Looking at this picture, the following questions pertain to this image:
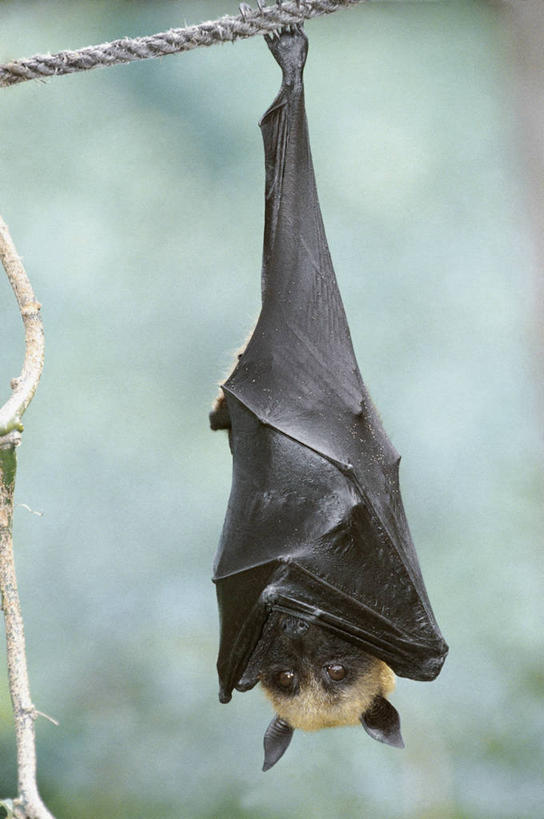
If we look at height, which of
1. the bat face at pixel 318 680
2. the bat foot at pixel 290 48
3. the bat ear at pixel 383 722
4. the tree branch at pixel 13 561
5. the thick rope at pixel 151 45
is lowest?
the bat ear at pixel 383 722

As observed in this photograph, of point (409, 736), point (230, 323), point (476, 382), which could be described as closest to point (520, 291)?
point (476, 382)

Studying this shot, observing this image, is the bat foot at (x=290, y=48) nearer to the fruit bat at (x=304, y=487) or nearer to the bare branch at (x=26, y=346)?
the fruit bat at (x=304, y=487)

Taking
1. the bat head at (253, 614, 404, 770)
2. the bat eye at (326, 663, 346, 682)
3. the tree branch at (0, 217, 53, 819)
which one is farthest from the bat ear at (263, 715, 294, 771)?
the tree branch at (0, 217, 53, 819)

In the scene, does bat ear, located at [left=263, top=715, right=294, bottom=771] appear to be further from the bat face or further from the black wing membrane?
the black wing membrane

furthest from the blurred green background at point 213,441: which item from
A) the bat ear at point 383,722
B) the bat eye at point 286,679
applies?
the bat ear at point 383,722

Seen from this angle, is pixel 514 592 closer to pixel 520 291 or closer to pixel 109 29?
pixel 520 291

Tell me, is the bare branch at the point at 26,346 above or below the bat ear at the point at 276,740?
above
